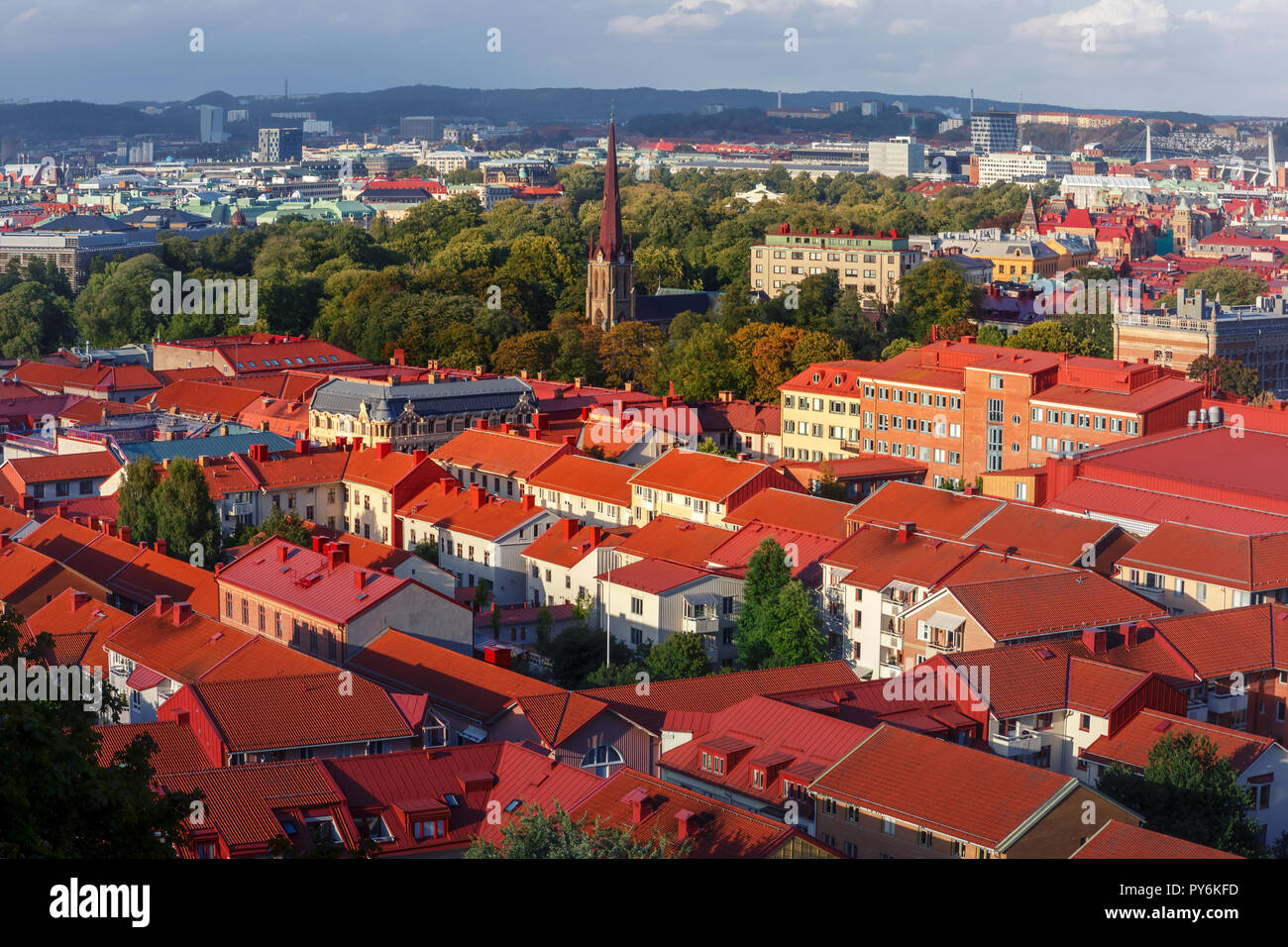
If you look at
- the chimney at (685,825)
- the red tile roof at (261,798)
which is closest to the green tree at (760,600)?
the red tile roof at (261,798)

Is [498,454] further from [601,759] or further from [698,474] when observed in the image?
[601,759]

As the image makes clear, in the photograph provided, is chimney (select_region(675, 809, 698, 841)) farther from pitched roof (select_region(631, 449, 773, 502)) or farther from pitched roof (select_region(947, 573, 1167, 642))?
pitched roof (select_region(631, 449, 773, 502))

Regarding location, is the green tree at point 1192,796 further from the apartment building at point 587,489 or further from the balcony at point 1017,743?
the apartment building at point 587,489

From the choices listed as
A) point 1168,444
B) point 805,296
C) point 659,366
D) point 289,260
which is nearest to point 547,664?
point 1168,444

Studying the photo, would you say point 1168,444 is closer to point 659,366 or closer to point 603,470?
point 603,470

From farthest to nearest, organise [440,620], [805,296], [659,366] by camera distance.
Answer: [805,296] < [659,366] < [440,620]
